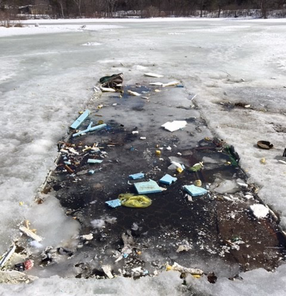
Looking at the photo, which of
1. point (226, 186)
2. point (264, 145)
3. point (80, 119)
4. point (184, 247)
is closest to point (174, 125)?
point (264, 145)

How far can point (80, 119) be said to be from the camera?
514 centimetres

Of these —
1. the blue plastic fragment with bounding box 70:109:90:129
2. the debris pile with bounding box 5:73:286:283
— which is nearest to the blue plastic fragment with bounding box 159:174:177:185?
the debris pile with bounding box 5:73:286:283

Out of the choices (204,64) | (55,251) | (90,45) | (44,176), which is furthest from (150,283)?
(90,45)

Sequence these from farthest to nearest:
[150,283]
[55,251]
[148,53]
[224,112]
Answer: [148,53]
[224,112]
[55,251]
[150,283]

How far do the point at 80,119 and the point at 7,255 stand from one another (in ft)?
10.1

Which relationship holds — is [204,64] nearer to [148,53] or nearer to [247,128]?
[148,53]

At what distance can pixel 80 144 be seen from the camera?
432 cm

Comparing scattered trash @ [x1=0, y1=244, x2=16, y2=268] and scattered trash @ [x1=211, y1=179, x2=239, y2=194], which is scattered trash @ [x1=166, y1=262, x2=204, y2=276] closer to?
scattered trash @ [x1=211, y1=179, x2=239, y2=194]

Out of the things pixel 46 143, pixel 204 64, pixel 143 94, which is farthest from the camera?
pixel 204 64

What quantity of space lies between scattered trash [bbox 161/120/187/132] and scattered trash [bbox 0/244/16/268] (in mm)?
2915

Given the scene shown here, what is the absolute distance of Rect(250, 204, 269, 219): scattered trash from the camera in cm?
282

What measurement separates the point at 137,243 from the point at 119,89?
4.91 metres

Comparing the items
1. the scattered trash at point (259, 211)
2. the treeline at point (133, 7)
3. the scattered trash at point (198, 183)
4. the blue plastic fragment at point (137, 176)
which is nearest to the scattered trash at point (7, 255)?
the blue plastic fragment at point (137, 176)

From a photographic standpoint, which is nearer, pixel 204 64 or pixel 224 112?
pixel 224 112
